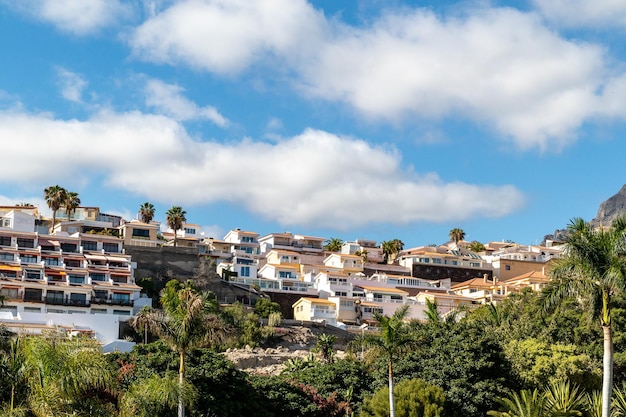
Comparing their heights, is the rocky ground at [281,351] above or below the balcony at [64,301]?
below

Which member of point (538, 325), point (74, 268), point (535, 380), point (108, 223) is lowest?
point (535, 380)

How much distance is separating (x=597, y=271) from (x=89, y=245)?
218 feet

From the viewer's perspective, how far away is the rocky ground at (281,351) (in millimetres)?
64312

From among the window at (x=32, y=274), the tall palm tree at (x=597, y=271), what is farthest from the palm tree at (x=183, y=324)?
the window at (x=32, y=274)

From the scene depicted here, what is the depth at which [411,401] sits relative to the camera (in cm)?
4369

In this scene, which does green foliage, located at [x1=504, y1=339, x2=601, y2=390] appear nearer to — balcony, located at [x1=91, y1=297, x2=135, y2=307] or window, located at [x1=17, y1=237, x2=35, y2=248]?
balcony, located at [x1=91, y1=297, x2=135, y2=307]

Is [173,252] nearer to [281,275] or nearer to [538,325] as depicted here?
[281,275]

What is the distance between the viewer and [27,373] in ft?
112

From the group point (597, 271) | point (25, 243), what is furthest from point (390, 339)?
point (25, 243)

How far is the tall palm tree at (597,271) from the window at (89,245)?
212ft

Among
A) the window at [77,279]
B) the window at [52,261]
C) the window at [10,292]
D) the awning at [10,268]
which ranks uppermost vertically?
the window at [52,261]

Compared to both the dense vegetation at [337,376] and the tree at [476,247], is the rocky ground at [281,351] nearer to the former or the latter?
the dense vegetation at [337,376]

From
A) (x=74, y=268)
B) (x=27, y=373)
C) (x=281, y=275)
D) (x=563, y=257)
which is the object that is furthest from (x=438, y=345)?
(x=281, y=275)

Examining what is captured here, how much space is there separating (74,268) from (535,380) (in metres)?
47.1
